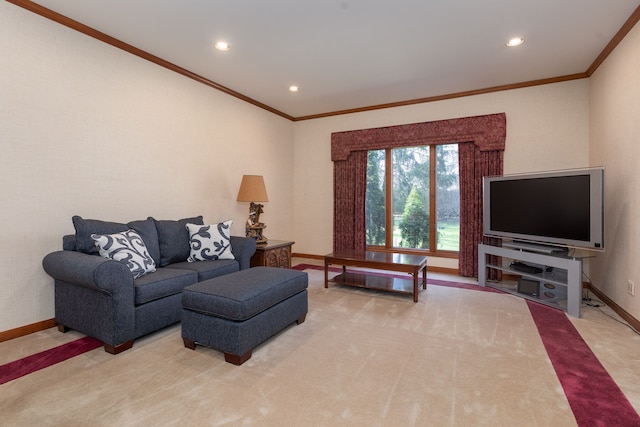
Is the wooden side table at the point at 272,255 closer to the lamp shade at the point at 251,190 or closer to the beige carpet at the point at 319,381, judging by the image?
the lamp shade at the point at 251,190

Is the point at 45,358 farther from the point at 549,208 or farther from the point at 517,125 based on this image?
the point at 517,125

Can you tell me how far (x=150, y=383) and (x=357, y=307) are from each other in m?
2.00

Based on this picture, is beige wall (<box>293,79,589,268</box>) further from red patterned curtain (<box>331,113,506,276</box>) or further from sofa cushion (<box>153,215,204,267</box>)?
sofa cushion (<box>153,215,204,267</box>)

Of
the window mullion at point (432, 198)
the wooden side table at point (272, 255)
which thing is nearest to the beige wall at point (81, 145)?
the wooden side table at point (272, 255)

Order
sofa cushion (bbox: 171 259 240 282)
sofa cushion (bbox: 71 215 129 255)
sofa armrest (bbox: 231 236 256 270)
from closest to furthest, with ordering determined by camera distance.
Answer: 1. sofa cushion (bbox: 71 215 129 255)
2. sofa cushion (bbox: 171 259 240 282)
3. sofa armrest (bbox: 231 236 256 270)

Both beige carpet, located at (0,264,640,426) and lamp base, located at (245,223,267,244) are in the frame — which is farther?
lamp base, located at (245,223,267,244)

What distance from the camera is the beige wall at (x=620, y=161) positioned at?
2807 mm

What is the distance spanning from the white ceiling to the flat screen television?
4.40 feet

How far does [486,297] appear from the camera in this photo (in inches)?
144

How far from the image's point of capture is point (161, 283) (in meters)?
2.56

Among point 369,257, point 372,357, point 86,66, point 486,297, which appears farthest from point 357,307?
point 86,66

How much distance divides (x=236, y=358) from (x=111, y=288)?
99cm

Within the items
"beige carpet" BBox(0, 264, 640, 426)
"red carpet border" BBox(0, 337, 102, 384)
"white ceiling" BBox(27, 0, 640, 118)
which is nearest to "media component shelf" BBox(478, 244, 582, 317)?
"beige carpet" BBox(0, 264, 640, 426)

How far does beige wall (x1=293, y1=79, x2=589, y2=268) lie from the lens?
4.07 metres
